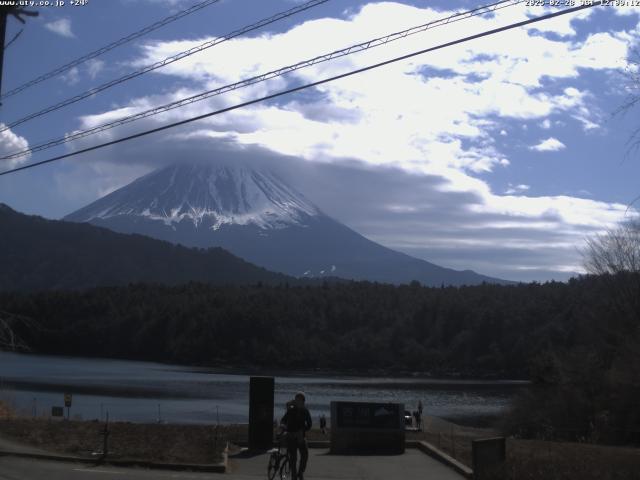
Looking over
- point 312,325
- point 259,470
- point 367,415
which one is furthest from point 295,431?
point 312,325

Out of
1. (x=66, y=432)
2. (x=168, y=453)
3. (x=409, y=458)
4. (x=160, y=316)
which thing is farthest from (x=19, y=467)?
(x=160, y=316)

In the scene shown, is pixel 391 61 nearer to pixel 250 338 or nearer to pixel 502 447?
pixel 502 447

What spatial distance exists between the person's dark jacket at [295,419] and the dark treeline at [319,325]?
96869mm

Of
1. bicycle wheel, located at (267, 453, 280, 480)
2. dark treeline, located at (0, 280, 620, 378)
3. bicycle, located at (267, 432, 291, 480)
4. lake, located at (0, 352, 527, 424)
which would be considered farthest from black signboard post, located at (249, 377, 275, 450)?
dark treeline, located at (0, 280, 620, 378)

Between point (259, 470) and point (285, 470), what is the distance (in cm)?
270

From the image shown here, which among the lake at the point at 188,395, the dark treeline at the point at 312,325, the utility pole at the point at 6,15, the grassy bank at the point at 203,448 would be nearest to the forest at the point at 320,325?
the dark treeline at the point at 312,325

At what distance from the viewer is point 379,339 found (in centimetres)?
14925

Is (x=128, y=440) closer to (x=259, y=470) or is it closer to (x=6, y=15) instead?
(x=259, y=470)

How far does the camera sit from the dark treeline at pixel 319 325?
132 metres

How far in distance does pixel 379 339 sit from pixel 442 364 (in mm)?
16025

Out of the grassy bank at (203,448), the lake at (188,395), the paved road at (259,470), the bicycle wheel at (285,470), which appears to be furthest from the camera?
the lake at (188,395)

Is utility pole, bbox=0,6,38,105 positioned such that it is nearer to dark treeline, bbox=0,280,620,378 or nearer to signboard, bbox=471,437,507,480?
signboard, bbox=471,437,507,480

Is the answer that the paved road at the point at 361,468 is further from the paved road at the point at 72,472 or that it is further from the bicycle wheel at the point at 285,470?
the bicycle wheel at the point at 285,470

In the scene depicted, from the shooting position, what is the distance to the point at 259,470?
17.3 m
